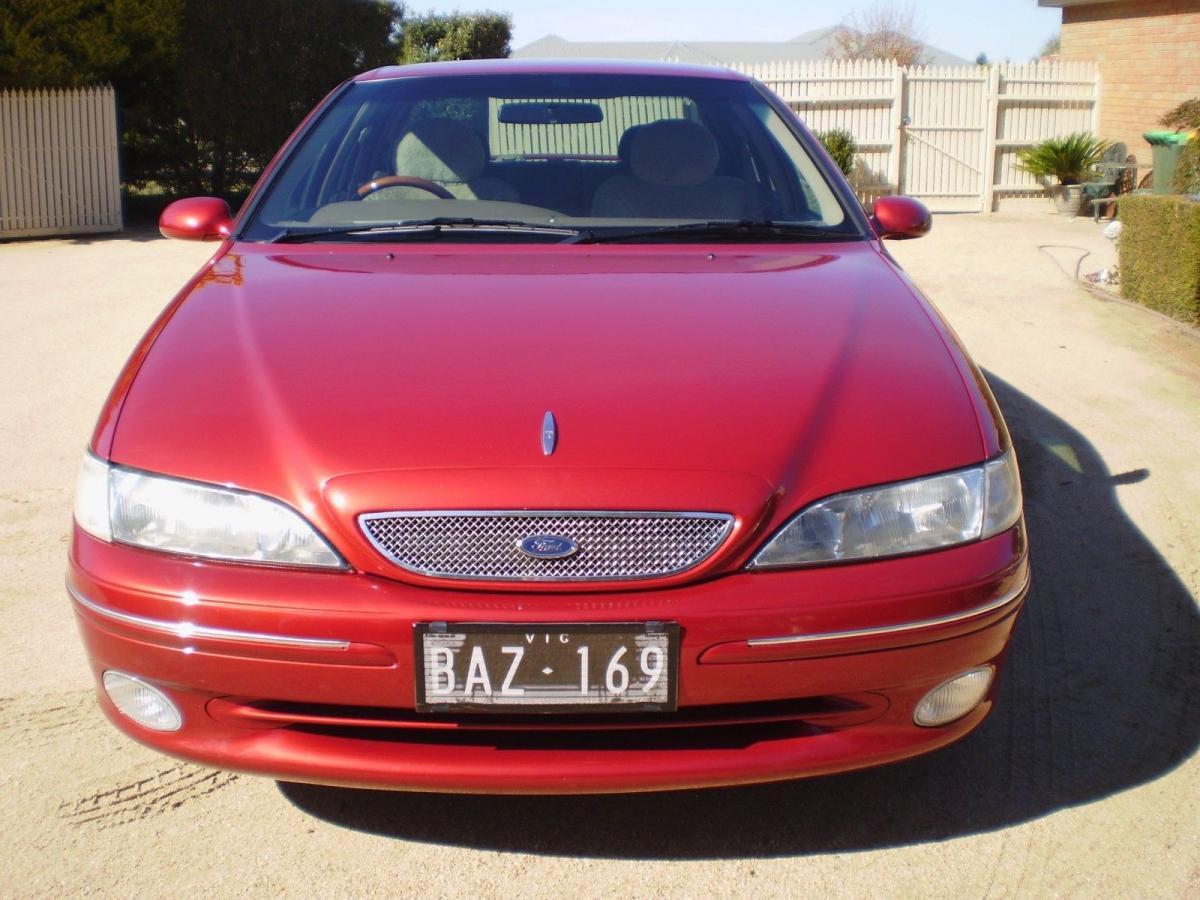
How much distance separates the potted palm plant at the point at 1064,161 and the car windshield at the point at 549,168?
43.8ft

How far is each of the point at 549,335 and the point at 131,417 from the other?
851 mm

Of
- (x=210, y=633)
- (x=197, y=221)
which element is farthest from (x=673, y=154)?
(x=210, y=633)

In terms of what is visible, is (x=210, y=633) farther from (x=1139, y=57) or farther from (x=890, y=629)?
(x=1139, y=57)

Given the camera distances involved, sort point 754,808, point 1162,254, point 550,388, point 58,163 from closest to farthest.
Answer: point 550,388 → point 754,808 → point 1162,254 → point 58,163

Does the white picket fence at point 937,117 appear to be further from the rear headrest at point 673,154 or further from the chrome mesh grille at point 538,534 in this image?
the chrome mesh grille at point 538,534

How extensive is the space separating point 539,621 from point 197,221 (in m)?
2.24

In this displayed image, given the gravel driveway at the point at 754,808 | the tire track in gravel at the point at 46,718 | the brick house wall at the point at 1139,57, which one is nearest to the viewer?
the gravel driveway at the point at 754,808

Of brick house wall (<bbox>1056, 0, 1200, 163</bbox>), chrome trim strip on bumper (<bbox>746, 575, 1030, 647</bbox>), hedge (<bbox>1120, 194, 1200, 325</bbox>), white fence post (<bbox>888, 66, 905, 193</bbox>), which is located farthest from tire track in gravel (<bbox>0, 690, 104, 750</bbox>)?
brick house wall (<bbox>1056, 0, 1200, 163</bbox>)

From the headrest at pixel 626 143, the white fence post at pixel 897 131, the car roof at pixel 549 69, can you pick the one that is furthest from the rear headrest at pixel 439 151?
the white fence post at pixel 897 131

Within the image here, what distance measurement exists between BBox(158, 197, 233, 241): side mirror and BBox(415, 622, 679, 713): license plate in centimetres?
206

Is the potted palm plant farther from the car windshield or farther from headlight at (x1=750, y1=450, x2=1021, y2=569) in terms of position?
headlight at (x1=750, y1=450, x2=1021, y2=569)

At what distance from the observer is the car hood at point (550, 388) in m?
2.30

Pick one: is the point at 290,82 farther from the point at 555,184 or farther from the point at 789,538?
the point at 789,538

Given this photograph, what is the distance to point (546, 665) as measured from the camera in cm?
222
